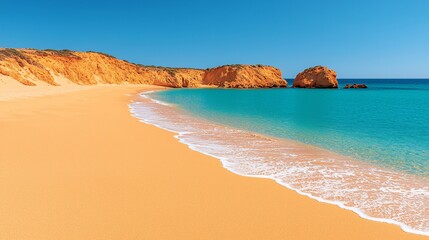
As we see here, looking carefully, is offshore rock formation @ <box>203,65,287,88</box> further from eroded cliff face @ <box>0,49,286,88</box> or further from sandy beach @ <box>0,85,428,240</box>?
sandy beach @ <box>0,85,428,240</box>

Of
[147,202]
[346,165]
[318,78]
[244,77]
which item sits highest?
[244,77]

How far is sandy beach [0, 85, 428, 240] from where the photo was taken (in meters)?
3.40

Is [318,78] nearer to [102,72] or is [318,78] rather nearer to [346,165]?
[102,72]

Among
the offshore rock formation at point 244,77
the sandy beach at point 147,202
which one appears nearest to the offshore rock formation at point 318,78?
the offshore rock formation at point 244,77

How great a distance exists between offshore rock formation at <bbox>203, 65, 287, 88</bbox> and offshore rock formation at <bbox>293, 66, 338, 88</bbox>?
10318mm

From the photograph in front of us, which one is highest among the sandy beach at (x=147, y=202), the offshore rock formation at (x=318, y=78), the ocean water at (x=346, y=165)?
the offshore rock formation at (x=318, y=78)

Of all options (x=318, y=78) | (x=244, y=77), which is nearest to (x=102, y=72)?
(x=244, y=77)

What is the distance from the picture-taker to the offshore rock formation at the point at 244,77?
87.8 meters

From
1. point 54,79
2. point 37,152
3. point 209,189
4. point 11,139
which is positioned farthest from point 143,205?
point 54,79

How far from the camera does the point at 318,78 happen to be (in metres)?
79.9

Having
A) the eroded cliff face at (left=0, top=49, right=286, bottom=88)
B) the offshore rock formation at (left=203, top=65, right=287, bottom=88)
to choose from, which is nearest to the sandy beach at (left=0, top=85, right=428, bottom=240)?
the eroded cliff face at (left=0, top=49, right=286, bottom=88)

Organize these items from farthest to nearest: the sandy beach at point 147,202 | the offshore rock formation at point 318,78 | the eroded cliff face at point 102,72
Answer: the offshore rock formation at point 318,78
the eroded cliff face at point 102,72
the sandy beach at point 147,202

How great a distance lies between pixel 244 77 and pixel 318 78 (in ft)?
68.0

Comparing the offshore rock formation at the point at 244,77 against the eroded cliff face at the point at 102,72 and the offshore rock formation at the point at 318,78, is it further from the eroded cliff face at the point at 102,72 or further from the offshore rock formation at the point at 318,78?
the offshore rock formation at the point at 318,78
